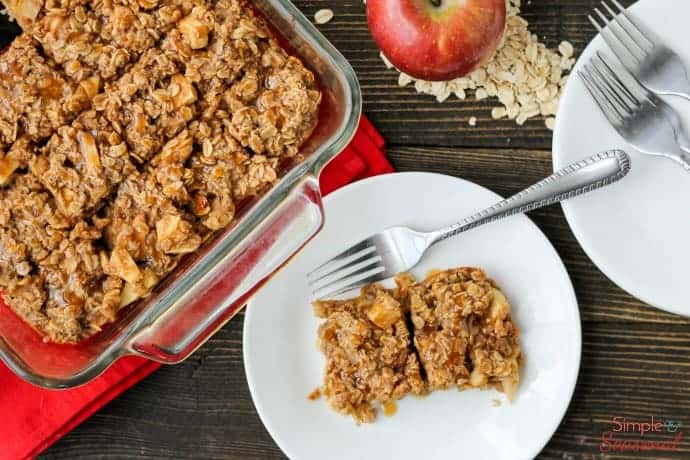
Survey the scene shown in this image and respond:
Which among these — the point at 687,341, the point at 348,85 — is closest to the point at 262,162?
the point at 348,85

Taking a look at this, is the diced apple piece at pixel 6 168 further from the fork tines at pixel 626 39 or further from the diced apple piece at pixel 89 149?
the fork tines at pixel 626 39

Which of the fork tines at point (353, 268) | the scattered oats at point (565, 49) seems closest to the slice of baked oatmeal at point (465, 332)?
the fork tines at point (353, 268)

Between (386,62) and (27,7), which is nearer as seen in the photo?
(27,7)

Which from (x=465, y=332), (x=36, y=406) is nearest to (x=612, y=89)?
(x=465, y=332)

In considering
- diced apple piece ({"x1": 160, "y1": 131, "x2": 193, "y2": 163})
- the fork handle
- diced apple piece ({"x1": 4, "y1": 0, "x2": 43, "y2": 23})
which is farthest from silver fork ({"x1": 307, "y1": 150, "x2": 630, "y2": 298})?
diced apple piece ({"x1": 4, "y1": 0, "x2": 43, "y2": 23})

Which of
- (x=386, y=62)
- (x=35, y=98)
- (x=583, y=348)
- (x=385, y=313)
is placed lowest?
(x=583, y=348)

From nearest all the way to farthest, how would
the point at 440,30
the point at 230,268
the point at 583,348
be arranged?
the point at 230,268, the point at 440,30, the point at 583,348

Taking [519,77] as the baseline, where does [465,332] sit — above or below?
below

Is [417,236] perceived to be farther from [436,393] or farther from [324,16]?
[324,16]
